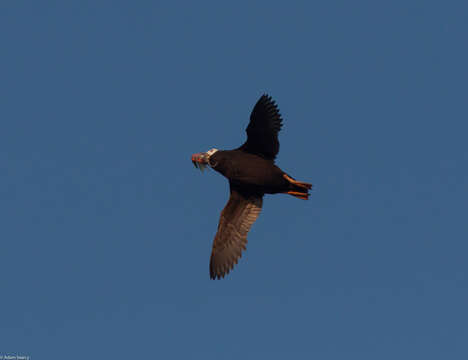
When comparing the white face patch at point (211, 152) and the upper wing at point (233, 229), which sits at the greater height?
the white face patch at point (211, 152)

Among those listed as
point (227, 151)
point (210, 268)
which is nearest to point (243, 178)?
point (227, 151)

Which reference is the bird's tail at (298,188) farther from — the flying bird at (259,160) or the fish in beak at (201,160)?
the fish in beak at (201,160)

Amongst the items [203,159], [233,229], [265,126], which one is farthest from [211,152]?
[233,229]

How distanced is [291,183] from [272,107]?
1.80m

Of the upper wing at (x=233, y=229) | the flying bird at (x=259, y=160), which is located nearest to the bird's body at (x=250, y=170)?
the flying bird at (x=259, y=160)

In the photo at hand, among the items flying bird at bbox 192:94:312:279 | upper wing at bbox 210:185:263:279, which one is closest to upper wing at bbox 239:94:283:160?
flying bird at bbox 192:94:312:279

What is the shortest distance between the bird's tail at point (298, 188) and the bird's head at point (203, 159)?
1.79 meters

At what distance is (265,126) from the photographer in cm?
1786

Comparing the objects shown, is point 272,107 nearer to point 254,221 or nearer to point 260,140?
point 260,140

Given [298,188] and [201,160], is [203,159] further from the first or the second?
[298,188]

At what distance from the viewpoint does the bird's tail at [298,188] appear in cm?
1767

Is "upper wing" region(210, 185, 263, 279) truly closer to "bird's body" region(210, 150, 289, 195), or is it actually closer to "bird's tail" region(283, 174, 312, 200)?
"bird's body" region(210, 150, 289, 195)

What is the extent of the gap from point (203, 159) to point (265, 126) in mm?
1681

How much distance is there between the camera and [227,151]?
1817cm
